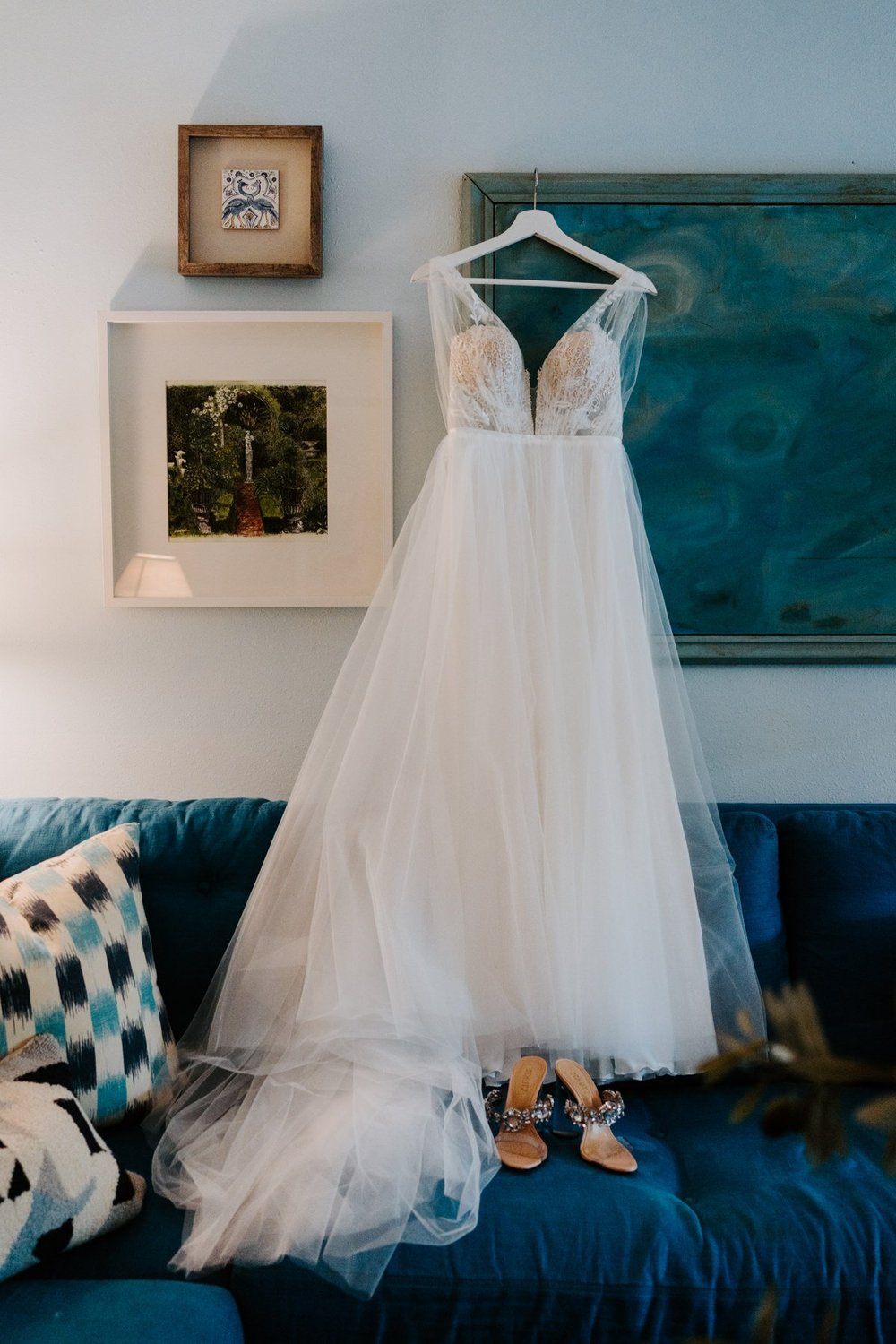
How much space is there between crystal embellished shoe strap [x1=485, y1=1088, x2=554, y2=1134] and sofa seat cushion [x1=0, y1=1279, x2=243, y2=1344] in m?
0.44

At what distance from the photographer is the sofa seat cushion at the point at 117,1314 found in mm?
996

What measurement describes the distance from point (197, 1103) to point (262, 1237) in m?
0.29

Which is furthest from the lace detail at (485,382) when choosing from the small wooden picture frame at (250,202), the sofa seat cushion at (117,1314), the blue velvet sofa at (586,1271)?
the sofa seat cushion at (117,1314)

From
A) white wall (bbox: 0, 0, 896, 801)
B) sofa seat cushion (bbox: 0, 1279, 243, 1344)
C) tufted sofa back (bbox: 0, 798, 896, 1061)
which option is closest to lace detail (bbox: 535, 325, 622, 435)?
white wall (bbox: 0, 0, 896, 801)

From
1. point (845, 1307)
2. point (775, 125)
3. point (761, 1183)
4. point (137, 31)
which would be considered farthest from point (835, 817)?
point (137, 31)

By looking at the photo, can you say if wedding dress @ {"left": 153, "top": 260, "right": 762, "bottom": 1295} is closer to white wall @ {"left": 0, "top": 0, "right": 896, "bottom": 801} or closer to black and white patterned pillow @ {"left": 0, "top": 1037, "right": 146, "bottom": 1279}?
black and white patterned pillow @ {"left": 0, "top": 1037, "right": 146, "bottom": 1279}

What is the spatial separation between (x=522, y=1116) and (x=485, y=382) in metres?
1.15

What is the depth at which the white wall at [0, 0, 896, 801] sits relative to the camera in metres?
1.83

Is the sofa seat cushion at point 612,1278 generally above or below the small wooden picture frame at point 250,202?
below

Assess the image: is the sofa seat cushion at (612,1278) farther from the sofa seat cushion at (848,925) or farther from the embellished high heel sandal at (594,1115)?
the sofa seat cushion at (848,925)

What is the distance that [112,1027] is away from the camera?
1.36 metres

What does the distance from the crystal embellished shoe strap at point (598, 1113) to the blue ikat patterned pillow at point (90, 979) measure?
0.60m

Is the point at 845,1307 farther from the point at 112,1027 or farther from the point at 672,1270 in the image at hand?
the point at 112,1027

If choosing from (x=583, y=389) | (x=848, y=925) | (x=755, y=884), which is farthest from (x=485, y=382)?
(x=848, y=925)
